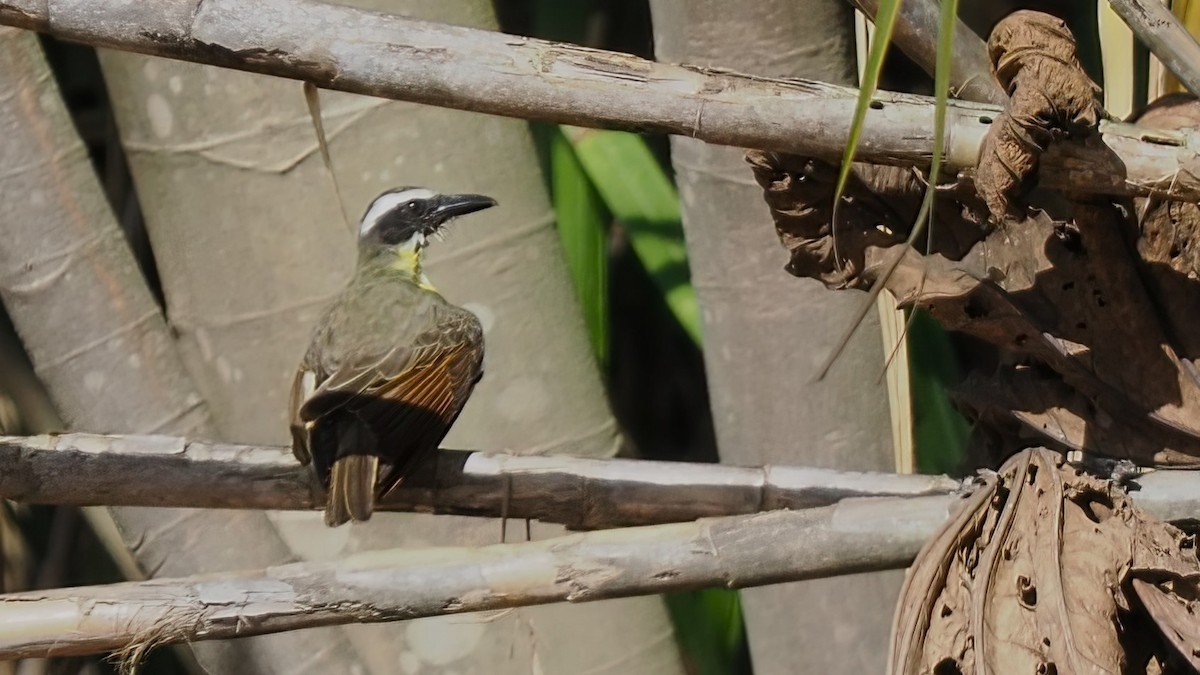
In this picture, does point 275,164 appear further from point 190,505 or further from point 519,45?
point 519,45

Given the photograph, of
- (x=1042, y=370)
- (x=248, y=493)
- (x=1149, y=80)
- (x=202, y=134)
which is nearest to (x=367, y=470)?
(x=248, y=493)

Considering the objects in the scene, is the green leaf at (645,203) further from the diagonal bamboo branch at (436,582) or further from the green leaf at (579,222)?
the diagonal bamboo branch at (436,582)

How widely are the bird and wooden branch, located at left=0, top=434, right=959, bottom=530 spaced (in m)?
0.17

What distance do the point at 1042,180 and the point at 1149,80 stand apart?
2.44 feet

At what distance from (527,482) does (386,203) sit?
866mm

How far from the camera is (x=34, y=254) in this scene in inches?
86.7

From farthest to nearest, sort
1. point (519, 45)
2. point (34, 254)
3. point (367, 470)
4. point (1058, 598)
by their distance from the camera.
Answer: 1. point (34, 254)
2. point (367, 470)
3. point (1058, 598)
4. point (519, 45)

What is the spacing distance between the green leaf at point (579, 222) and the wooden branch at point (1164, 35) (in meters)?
1.33

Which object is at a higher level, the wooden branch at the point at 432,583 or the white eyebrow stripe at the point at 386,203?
the white eyebrow stripe at the point at 386,203

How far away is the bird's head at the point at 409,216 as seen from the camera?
220 cm

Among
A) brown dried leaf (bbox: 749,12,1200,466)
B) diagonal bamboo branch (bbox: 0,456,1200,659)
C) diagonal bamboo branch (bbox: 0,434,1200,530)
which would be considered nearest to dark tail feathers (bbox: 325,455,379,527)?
diagonal bamboo branch (bbox: 0,434,1200,530)

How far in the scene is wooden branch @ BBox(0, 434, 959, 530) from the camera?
1500 mm

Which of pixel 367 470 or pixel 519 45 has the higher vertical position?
pixel 519 45

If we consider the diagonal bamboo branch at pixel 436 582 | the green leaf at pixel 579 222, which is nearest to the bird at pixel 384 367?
the green leaf at pixel 579 222
